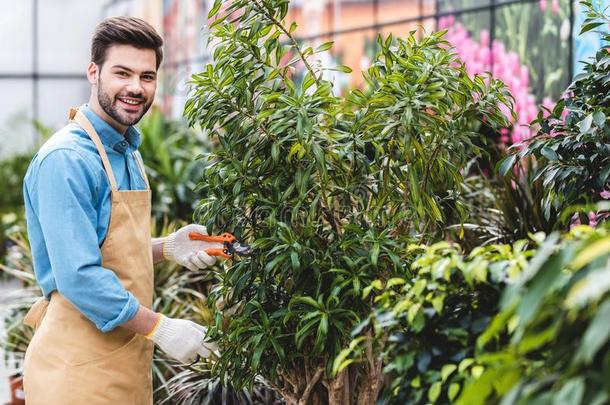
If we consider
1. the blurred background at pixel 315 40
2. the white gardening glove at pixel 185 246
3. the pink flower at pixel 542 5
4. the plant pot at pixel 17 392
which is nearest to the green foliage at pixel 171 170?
the blurred background at pixel 315 40

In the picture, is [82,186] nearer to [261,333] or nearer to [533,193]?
[261,333]

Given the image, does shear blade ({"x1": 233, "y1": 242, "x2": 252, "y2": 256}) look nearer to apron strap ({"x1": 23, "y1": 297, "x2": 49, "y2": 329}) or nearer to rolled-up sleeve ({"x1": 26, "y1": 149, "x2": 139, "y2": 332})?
rolled-up sleeve ({"x1": 26, "y1": 149, "x2": 139, "y2": 332})

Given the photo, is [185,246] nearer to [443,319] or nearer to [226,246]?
[226,246]

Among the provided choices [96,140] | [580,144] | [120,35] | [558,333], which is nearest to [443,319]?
[558,333]

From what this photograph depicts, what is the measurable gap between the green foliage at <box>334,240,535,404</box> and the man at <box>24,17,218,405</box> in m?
0.94

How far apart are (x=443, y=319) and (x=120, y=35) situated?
1455 mm

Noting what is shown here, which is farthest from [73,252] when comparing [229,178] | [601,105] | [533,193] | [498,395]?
[533,193]

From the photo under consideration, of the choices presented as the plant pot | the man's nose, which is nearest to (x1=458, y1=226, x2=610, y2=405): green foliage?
the man's nose

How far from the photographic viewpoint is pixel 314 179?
289 cm

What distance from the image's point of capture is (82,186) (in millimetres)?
2699

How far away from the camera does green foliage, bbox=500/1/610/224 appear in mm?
2836

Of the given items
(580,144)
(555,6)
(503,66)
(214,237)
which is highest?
(555,6)

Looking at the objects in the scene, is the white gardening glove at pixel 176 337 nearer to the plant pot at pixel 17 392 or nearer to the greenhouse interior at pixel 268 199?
the greenhouse interior at pixel 268 199

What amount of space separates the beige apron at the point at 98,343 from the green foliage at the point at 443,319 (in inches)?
41.5
